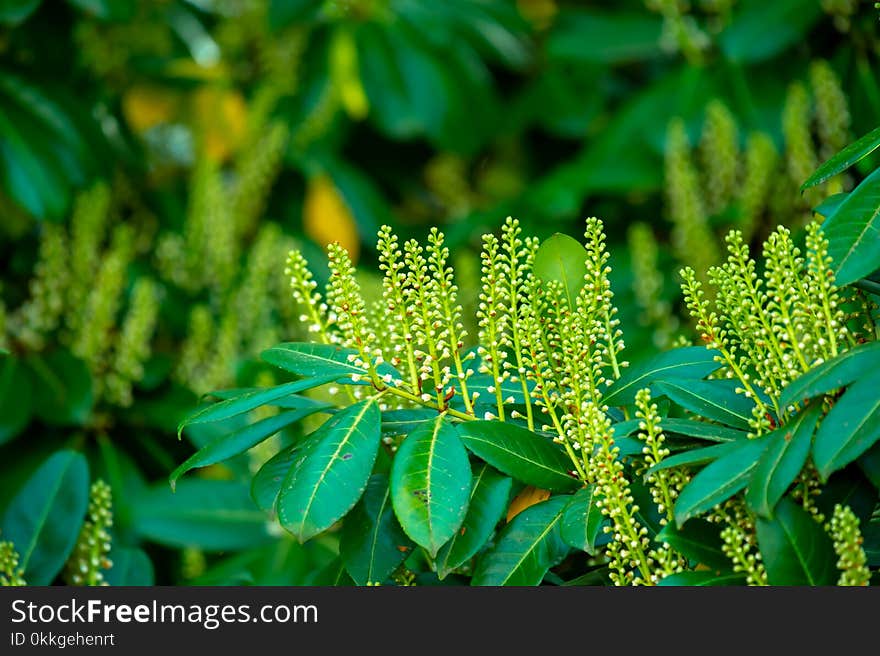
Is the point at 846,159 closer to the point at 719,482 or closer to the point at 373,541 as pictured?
the point at 719,482

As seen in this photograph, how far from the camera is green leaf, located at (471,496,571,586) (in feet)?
3.03

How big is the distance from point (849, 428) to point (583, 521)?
24 centimetres

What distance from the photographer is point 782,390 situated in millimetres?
879

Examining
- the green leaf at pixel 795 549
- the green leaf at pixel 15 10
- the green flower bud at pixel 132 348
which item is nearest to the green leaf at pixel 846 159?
the green leaf at pixel 795 549

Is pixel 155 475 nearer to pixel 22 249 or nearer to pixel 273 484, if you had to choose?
pixel 22 249

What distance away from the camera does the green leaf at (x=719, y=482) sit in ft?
2.72

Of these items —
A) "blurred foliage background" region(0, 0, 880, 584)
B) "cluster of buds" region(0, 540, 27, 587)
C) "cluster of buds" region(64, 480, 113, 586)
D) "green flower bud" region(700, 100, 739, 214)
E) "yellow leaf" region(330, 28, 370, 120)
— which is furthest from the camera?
"yellow leaf" region(330, 28, 370, 120)

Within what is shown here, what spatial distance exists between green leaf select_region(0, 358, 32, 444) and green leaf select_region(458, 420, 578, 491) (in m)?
1.41

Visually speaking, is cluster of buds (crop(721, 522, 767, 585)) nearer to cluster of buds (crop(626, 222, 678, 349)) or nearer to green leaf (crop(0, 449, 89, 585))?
green leaf (crop(0, 449, 89, 585))

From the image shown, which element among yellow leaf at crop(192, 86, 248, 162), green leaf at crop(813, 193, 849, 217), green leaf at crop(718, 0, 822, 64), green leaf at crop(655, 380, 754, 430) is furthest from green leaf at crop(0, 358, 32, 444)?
green leaf at crop(718, 0, 822, 64)

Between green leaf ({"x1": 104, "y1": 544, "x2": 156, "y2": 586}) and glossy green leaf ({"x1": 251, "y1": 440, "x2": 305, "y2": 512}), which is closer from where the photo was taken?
glossy green leaf ({"x1": 251, "y1": 440, "x2": 305, "y2": 512})

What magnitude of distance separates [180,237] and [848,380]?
200 centimetres

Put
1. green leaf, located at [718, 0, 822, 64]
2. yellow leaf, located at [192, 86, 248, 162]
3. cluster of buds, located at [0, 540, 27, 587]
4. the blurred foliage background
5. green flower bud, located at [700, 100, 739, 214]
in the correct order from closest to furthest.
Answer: cluster of buds, located at [0, 540, 27, 587]
the blurred foliage background
green flower bud, located at [700, 100, 739, 214]
green leaf, located at [718, 0, 822, 64]
yellow leaf, located at [192, 86, 248, 162]

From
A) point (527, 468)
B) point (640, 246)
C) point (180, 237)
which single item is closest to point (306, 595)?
point (527, 468)
